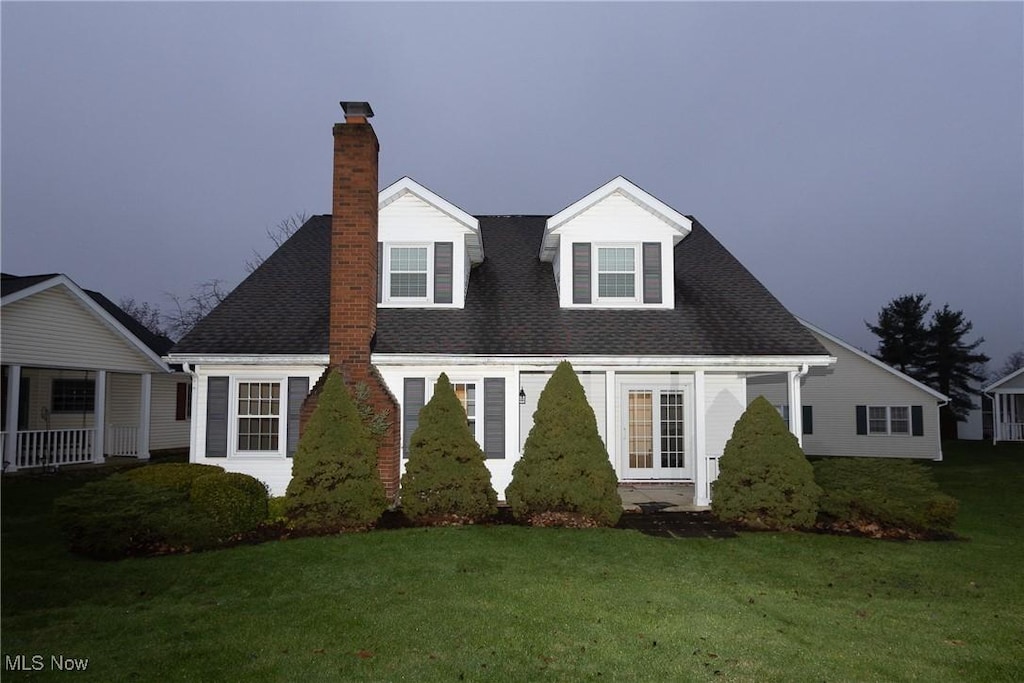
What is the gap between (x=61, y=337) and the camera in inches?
639

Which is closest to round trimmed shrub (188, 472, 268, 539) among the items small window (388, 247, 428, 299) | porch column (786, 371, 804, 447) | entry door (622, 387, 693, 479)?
small window (388, 247, 428, 299)

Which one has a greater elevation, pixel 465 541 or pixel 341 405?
pixel 341 405

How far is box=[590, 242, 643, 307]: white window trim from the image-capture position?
505 inches

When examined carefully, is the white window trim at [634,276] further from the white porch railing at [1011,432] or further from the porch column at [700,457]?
the white porch railing at [1011,432]

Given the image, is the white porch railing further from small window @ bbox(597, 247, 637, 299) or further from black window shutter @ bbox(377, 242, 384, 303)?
black window shutter @ bbox(377, 242, 384, 303)

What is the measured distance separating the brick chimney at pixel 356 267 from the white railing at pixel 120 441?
41.2 feet

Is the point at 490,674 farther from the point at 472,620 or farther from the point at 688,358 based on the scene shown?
the point at 688,358

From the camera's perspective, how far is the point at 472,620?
18.1ft

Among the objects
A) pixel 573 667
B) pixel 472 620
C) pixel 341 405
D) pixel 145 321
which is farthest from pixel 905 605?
pixel 145 321

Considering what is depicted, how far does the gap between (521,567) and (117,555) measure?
17.6 feet

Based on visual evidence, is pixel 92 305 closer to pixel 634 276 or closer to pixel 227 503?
pixel 227 503

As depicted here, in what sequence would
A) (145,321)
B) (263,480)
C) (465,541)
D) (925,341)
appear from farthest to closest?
(145,321) < (925,341) < (263,480) < (465,541)

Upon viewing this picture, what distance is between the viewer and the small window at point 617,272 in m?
12.9

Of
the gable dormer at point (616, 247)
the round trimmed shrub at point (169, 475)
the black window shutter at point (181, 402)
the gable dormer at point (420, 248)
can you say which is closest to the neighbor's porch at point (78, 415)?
the black window shutter at point (181, 402)
